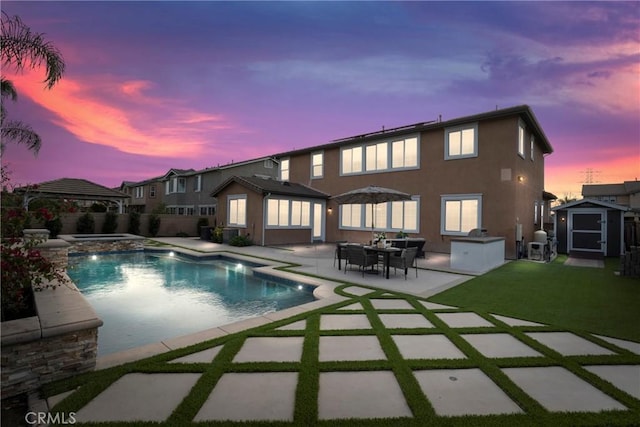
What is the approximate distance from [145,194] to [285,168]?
25373 millimetres

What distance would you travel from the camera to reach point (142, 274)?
1033cm

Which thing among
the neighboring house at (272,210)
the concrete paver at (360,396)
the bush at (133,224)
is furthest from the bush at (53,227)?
the concrete paver at (360,396)

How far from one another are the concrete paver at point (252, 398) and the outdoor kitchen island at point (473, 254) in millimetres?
8838

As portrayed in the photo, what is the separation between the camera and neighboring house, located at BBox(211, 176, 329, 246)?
1714 cm

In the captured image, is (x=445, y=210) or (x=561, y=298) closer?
(x=561, y=298)

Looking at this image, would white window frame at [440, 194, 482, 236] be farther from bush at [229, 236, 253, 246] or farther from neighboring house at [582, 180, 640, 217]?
neighboring house at [582, 180, 640, 217]

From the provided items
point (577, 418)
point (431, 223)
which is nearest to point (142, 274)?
point (577, 418)

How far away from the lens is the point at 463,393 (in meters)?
3.00

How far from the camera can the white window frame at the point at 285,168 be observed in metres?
22.3

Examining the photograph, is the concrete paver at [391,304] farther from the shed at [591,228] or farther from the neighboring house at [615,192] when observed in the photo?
the neighboring house at [615,192]

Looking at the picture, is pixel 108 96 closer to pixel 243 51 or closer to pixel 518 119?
pixel 243 51

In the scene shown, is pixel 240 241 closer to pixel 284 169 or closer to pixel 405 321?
pixel 284 169

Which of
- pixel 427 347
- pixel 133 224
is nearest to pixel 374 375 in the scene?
pixel 427 347

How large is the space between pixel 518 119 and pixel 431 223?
5767 mm
